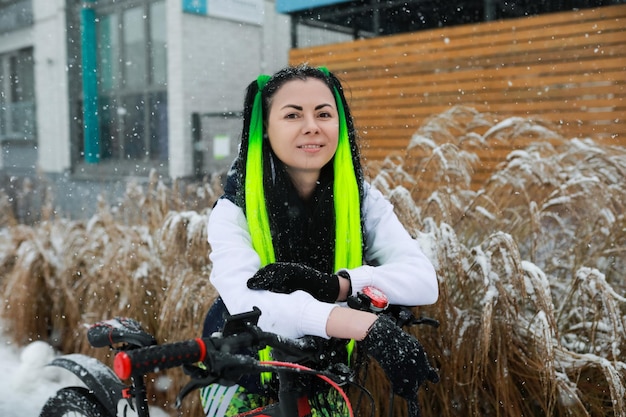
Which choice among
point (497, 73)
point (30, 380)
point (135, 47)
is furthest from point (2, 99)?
point (30, 380)

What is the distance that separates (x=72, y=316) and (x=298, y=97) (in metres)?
2.73

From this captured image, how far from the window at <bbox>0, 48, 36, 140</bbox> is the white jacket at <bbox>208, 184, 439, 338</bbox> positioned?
14.0 meters

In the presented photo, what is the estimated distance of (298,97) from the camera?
1609 millimetres

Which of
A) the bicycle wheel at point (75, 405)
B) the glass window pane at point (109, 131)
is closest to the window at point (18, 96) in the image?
the glass window pane at point (109, 131)

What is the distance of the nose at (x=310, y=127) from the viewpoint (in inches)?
62.3

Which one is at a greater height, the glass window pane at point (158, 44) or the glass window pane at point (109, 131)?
the glass window pane at point (158, 44)

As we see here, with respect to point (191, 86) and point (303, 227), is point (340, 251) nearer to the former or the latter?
point (303, 227)

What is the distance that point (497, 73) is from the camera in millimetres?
7512

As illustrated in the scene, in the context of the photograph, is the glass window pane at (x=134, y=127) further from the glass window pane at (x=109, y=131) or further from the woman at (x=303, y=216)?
the woman at (x=303, y=216)

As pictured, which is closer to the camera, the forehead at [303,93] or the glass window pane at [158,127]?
the forehead at [303,93]

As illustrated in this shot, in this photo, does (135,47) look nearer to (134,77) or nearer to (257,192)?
(134,77)

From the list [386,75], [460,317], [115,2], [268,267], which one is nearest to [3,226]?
[460,317]

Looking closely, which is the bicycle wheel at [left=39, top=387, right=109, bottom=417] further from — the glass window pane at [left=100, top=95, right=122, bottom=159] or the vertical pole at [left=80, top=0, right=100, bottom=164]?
the glass window pane at [left=100, top=95, right=122, bottom=159]

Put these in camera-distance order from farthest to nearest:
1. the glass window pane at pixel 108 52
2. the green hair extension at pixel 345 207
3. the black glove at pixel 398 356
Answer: the glass window pane at pixel 108 52 < the green hair extension at pixel 345 207 < the black glove at pixel 398 356
